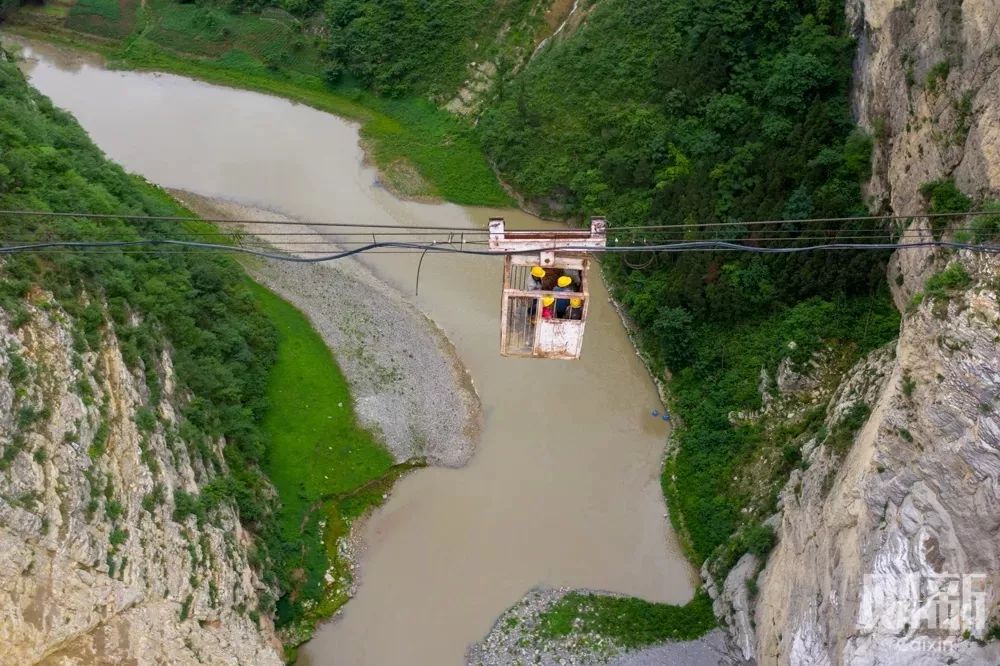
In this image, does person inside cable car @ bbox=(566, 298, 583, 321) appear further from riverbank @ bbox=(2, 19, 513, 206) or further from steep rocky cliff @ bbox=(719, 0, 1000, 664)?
riverbank @ bbox=(2, 19, 513, 206)

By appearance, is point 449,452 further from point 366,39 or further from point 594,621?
point 366,39

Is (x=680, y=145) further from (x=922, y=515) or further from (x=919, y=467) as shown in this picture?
(x=922, y=515)

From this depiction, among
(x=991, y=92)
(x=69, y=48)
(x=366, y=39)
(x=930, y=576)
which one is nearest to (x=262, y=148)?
(x=366, y=39)

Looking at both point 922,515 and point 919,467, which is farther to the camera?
point 919,467

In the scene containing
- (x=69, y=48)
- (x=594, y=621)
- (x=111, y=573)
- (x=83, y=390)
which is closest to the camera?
(x=111, y=573)

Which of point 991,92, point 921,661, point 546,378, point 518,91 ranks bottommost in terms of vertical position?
point 921,661

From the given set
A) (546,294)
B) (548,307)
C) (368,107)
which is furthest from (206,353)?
(368,107)
